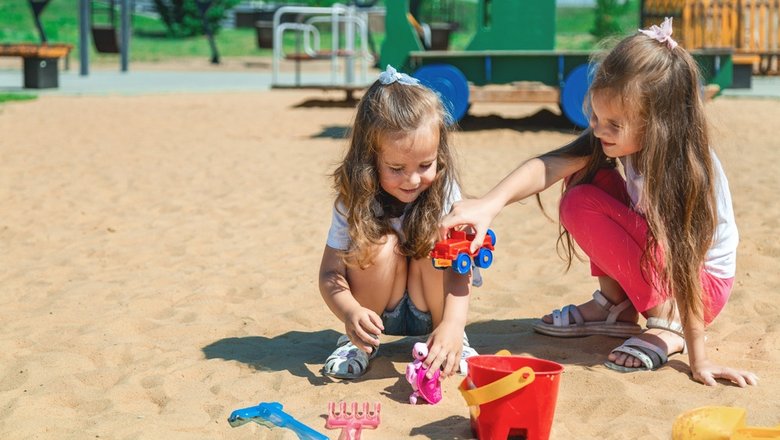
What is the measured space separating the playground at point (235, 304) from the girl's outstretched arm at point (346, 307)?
171 mm

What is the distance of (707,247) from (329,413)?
3.94ft

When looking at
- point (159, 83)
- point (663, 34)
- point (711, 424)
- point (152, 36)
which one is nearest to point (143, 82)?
point (159, 83)

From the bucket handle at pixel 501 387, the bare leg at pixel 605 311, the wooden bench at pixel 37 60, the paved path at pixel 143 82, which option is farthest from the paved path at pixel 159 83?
the bucket handle at pixel 501 387

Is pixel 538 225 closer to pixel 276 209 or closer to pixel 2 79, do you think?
pixel 276 209

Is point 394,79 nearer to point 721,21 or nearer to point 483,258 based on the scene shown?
point 483,258

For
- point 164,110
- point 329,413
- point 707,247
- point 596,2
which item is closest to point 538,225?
point 707,247

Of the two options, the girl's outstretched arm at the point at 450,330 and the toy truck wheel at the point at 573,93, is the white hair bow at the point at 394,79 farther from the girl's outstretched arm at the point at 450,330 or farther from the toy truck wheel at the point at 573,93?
the toy truck wheel at the point at 573,93

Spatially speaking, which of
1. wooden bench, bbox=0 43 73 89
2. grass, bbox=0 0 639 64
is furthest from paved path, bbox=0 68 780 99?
grass, bbox=0 0 639 64

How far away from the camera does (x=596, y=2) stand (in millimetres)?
28484

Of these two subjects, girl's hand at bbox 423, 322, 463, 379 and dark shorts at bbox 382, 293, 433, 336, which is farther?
dark shorts at bbox 382, 293, 433, 336

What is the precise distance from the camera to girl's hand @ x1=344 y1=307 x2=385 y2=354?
2.66 meters

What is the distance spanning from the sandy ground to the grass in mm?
20499

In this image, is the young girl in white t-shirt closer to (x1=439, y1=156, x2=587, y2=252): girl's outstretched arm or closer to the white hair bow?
the white hair bow

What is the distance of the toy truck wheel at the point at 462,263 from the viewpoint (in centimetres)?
249
